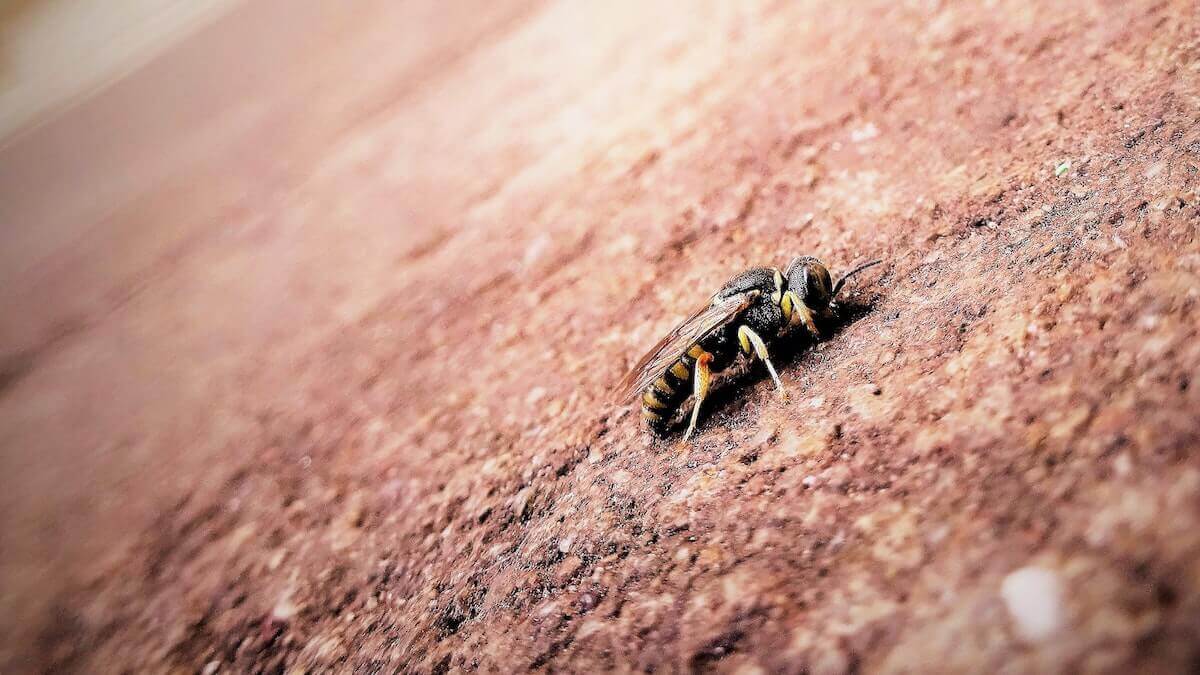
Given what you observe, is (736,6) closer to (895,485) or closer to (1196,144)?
(1196,144)

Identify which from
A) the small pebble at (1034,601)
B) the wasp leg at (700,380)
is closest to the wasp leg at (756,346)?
the wasp leg at (700,380)

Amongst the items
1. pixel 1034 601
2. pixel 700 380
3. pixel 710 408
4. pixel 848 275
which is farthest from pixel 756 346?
pixel 1034 601

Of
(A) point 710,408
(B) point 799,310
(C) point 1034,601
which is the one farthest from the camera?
(A) point 710,408

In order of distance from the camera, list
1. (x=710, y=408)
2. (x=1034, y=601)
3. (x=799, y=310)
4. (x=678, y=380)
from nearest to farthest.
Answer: (x=1034, y=601)
(x=799, y=310)
(x=678, y=380)
(x=710, y=408)

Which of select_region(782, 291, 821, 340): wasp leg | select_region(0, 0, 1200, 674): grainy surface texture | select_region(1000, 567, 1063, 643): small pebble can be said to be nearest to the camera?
select_region(1000, 567, 1063, 643): small pebble

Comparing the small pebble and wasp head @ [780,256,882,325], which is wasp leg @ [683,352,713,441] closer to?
wasp head @ [780,256,882,325]

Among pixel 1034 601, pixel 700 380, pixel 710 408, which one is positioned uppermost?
pixel 700 380

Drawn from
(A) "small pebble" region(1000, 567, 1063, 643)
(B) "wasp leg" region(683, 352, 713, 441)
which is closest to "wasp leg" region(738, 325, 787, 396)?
(B) "wasp leg" region(683, 352, 713, 441)

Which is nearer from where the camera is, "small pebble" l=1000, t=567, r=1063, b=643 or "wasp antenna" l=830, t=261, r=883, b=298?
"small pebble" l=1000, t=567, r=1063, b=643

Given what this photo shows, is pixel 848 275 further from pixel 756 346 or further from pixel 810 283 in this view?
pixel 756 346
